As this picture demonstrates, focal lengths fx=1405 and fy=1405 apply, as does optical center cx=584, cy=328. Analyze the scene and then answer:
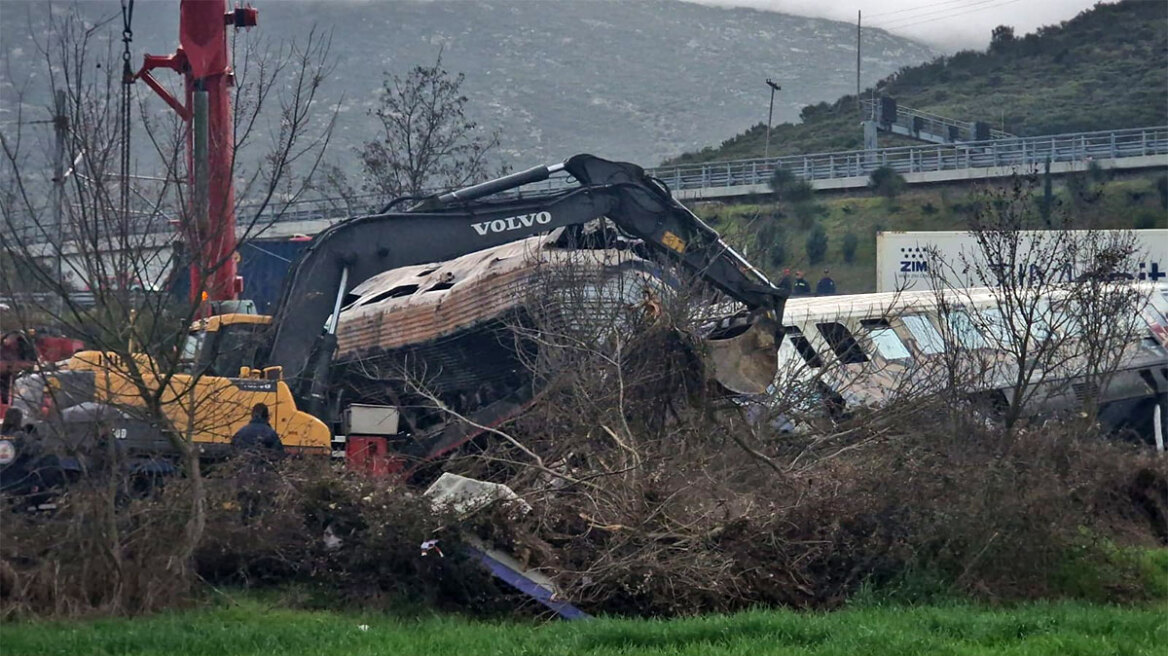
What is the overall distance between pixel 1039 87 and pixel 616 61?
33.0m

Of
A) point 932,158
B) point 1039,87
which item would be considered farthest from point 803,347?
point 1039,87

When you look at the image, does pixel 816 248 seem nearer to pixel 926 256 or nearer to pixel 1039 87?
pixel 926 256

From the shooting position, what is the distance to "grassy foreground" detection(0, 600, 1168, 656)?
8562 millimetres

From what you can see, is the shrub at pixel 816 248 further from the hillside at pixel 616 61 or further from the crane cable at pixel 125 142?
the crane cable at pixel 125 142

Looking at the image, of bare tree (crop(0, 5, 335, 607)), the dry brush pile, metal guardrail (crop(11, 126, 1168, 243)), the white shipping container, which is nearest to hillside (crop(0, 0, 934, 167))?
metal guardrail (crop(11, 126, 1168, 243))

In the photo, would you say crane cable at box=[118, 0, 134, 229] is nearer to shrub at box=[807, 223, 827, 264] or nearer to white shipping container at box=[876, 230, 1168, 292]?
white shipping container at box=[876, 230, 1168, 292]

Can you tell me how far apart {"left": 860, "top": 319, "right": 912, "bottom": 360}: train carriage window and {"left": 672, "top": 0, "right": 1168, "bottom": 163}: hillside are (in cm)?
4246

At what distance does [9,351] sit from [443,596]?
5.07m

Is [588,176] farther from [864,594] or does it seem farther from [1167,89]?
[1167,89]

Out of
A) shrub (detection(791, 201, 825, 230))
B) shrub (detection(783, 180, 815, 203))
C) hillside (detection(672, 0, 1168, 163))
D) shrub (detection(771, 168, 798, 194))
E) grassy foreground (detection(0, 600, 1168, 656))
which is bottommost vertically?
grassy foreground (detection(0, 600, 1168, 656))

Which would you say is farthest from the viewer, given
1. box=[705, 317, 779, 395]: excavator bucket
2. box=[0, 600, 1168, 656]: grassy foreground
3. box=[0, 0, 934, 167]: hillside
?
box=[0, 0, 934, 167]: hillside

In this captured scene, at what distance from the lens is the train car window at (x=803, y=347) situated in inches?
A: 523

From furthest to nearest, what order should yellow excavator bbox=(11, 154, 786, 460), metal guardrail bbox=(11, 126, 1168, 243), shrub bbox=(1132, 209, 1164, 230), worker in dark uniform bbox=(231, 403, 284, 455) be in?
metal guardrail bbox=(11, 126, 1168, 243)
shrub bbox=(1132, 209, 1164, 230)
yellow excavator bbox=(11, 154, 786, 460)
worker in dark uniform bbox=(231, 403, 284, 455)

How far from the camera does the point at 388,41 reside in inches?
2921
